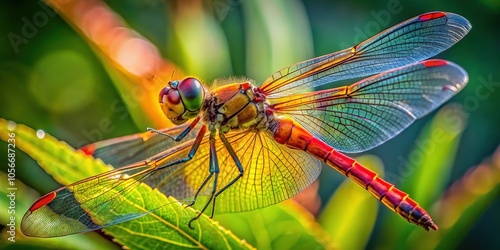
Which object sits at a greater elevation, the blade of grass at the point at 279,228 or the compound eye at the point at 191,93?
the compound eye at the point at 191,93

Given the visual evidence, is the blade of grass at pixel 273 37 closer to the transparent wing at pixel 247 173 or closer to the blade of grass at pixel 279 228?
the transparent wing at pixel 247 173

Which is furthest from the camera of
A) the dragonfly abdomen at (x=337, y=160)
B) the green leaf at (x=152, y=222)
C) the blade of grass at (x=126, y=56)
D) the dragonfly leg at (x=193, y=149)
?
the blade of grass at (x=126, y=56)

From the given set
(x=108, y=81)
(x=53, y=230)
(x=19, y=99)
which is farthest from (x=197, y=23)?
(x=53, y=230)

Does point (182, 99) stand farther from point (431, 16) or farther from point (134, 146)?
point (431, 16)

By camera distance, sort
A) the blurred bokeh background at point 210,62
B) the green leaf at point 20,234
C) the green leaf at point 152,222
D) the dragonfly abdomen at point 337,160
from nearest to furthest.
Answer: the green leaf at point 152,222, the green leaf at point 20,234, the dragonfly abdomen at point 337,160, the blurred bokeh background at point 210,62

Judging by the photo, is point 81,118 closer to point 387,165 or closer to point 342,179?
point 342,179

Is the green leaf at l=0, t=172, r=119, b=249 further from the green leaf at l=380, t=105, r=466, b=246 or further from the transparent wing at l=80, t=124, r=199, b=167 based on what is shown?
the green leaf at l=380, t=105, r=466, b=246

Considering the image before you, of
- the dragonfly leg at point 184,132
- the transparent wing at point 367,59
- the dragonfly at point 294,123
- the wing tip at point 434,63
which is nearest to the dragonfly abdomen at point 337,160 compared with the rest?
the dragonfly at point 294,123
